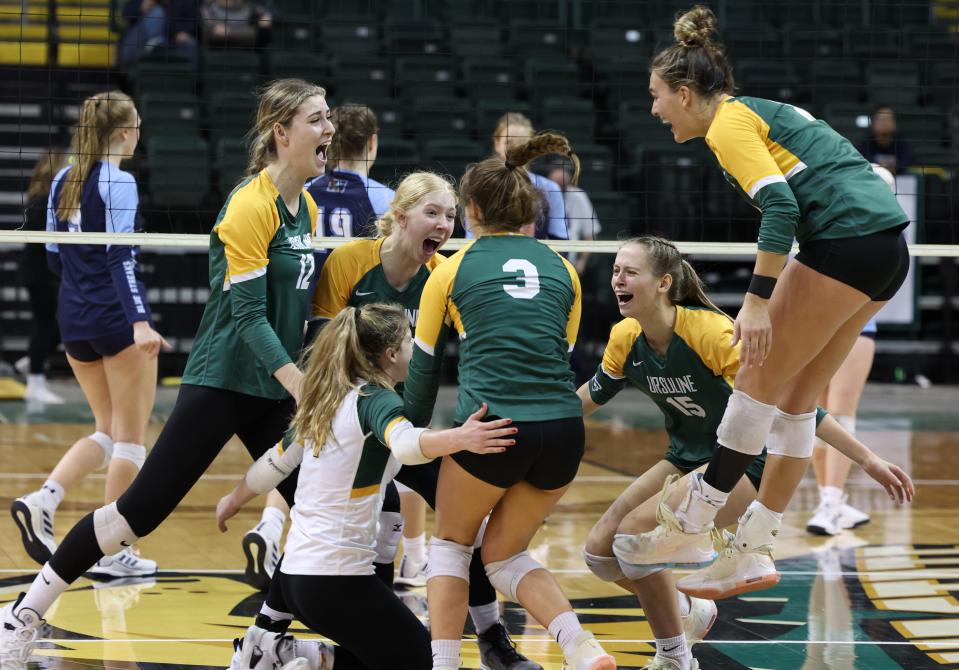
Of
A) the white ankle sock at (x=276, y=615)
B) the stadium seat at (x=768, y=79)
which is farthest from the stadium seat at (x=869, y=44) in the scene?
the white ankle sock at (x=276, y=615)

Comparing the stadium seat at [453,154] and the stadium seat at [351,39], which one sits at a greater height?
the stadium seat at [351,39]

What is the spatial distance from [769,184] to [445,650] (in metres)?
1.57

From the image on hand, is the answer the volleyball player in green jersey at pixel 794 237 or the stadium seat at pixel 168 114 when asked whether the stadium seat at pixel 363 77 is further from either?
the volleyball player in green jersey at pixel 794 237

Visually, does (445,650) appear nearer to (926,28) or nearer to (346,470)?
(346,470)

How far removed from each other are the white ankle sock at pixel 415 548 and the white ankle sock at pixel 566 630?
5.45ft

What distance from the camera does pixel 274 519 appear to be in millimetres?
4898

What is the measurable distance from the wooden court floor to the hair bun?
1.93 m

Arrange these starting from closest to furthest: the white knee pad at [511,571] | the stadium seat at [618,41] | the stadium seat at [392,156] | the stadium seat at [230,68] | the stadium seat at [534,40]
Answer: the white knee pad at [511,571]
the stadium seat at [392,156]
the stadium seat at [230,68]
the stadium seat at [618,41]
the stadium seat at [534,40]

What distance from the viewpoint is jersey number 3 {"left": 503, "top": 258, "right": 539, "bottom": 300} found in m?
3.59

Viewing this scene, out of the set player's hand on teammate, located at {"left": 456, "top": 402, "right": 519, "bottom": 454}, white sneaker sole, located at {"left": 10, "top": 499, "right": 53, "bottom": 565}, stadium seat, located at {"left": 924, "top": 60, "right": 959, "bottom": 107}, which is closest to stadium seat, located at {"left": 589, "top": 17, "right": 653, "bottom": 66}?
stadium seat, located at {"left": 924, "top": 60, "right": 959, "bottom": 107}

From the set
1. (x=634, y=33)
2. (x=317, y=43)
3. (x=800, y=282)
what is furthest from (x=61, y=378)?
(x=800, y=282)

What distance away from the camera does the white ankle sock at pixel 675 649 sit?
3.93 meters

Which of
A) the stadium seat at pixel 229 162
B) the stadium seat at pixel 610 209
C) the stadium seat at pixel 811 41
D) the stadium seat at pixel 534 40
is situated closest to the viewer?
the stadium seat at pixel 229 162

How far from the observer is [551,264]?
369 cm
